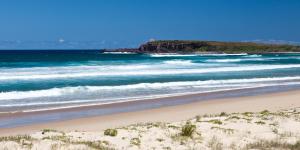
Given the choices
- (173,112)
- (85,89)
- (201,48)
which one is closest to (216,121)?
(173,112)

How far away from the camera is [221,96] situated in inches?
858

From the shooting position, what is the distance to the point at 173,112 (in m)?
16.7

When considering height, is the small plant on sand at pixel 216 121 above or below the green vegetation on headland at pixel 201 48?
below

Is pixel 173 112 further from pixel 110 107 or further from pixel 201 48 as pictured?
pixel 201 48

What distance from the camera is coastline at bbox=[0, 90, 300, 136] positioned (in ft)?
44.9

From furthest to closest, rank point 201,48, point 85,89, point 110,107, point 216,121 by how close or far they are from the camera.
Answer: point 201,48, point 85,89, point 110,107, point 216,121

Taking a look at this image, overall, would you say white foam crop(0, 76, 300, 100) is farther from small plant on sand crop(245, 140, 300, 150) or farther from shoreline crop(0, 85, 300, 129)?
small plant on sand crop(245, 140, 300, 150)

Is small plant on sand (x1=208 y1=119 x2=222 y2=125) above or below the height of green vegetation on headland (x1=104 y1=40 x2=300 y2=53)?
below

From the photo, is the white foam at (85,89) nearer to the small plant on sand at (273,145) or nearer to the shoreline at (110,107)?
the shoreline at (110,107)

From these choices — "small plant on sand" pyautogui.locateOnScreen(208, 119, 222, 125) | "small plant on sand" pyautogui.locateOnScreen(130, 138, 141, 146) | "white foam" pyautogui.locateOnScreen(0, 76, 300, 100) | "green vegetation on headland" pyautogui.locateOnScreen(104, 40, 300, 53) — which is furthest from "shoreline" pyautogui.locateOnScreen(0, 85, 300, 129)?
"green vegetation on headland" pyautogui.locateOnScreen(104, 40, 300, 53)

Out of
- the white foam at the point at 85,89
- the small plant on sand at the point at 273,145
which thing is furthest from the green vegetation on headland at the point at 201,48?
the small plant on sand at the point at 273,145

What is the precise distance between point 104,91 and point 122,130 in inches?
496

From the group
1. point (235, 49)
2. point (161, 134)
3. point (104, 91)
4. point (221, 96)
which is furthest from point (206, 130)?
point (235, 49)

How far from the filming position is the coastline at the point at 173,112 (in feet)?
44.9
